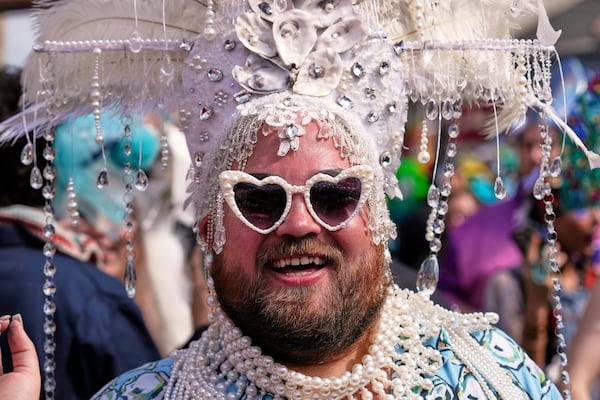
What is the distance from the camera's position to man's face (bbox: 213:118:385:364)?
1824 mm

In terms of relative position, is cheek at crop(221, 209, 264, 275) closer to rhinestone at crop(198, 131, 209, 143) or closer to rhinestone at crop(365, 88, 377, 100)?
rhinestone at crop(198, 131, 209, 143)

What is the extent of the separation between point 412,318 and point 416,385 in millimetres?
175

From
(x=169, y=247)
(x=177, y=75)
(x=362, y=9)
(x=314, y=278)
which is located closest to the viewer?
(x=314, y=278)

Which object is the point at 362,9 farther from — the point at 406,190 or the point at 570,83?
the point at 406,190

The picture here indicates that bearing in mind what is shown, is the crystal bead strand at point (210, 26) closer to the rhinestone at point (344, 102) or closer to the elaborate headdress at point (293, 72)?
the elaborate headdress at point (293, 72)

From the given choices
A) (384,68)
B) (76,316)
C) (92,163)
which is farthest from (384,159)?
(92,163)

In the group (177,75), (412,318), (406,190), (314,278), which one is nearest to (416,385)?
(412,318)

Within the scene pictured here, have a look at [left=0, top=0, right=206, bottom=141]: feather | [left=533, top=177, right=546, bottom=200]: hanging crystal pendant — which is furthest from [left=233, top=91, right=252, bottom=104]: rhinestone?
[left=533, top=177, right=546, bottom=200]: hanging crystal pendant

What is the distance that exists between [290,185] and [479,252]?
11.5 ft

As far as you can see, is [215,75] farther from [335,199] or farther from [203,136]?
[335,199]

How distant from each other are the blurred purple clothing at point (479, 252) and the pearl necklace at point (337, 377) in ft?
9.30

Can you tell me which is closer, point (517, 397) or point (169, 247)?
point (517, 397)

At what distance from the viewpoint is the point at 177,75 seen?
2.12 meters

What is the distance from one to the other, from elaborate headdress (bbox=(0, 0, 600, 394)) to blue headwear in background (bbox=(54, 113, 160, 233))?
132cm
